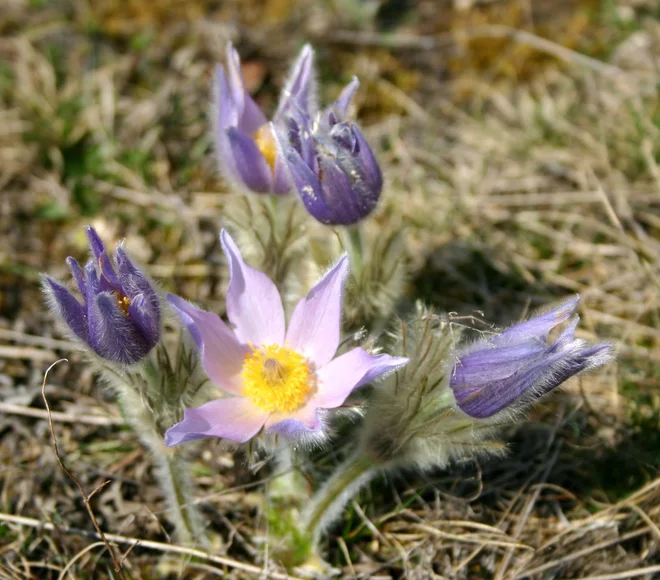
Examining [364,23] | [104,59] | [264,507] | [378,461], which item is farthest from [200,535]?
[364,23]

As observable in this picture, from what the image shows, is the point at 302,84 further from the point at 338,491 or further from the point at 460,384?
the point at 338,491

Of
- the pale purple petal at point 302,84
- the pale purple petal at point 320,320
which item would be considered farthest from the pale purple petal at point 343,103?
the pale purple petal at point 320,320

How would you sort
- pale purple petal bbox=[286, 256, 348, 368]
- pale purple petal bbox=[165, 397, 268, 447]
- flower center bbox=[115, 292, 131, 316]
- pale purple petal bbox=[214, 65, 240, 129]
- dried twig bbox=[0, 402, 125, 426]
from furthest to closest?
dried twig bbox=[0, 402, 125, 426] → pale purple petal bbox=[214, 65, 240, 129] → pale purple petal bbox=[286, 256, 348, 368] → flower center bbox=[115, 292, 131, 316] → pale purple petal bbox=[165, 397, 268, 447]

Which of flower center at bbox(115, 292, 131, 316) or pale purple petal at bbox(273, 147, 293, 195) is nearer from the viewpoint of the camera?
flower center at bbox(115, 292, 131, 316)

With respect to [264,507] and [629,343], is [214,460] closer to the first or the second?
[264,507]

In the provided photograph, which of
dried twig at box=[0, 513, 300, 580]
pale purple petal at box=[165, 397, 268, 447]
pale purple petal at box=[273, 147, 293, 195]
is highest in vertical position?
pale purple petal at box=[273, 147, 293, 195]

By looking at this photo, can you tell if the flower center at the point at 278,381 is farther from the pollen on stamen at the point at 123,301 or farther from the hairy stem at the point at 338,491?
the pollen on stamen at the point at 123,301

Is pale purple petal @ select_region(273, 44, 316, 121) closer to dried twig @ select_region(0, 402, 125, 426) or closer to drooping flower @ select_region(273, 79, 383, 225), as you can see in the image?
drooping flower @ select_region(273, 79, 383, 225)

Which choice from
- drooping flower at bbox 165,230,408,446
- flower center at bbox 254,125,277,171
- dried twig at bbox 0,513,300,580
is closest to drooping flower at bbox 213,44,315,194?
flower center at bbox 254,125,277,171

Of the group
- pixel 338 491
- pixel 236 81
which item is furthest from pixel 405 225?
pixel 338 491
